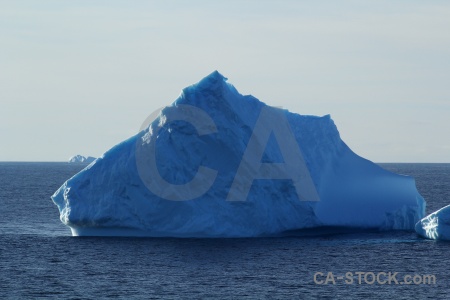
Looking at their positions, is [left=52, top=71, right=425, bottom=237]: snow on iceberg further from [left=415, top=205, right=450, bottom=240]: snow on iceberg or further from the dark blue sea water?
[left=415, top=205, right=450, bottom=240]: snow on iceberg

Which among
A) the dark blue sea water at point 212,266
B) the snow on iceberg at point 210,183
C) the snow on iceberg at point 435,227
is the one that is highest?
the snow on iceberg at point 210,183

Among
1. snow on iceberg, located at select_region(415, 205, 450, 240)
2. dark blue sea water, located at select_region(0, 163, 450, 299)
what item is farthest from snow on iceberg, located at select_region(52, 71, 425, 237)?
snow on iceberg, located at select_region(415, 205, 450, 240)

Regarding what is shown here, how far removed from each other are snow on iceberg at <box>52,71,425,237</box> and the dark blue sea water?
3.28 feet

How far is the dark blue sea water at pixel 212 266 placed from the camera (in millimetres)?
31875

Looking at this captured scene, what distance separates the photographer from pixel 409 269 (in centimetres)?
3669

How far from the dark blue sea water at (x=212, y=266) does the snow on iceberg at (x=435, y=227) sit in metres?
0.80

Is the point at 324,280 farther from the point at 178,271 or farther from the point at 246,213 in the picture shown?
the point at 246,213

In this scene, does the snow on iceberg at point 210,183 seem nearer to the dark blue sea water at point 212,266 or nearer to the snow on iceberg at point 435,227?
the dark blue sea water at point 212,266

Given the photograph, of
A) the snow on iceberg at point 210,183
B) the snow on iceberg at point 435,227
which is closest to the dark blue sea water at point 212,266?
the snow on iceberg at point 435,227

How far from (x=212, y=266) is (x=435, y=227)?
46.5 feet

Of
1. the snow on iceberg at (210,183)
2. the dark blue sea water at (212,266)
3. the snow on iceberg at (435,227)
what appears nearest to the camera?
the dark blue sea water at (212,266)

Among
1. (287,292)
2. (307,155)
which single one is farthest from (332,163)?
(287,292)

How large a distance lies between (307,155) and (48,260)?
52.0 ft

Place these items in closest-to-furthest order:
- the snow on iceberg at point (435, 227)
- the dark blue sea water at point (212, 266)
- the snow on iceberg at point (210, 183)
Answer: the dark blue sea water at point (212, 266) → the snow on iceberg at point (210, 183) → the snow on iceberg at point (435, 227)
